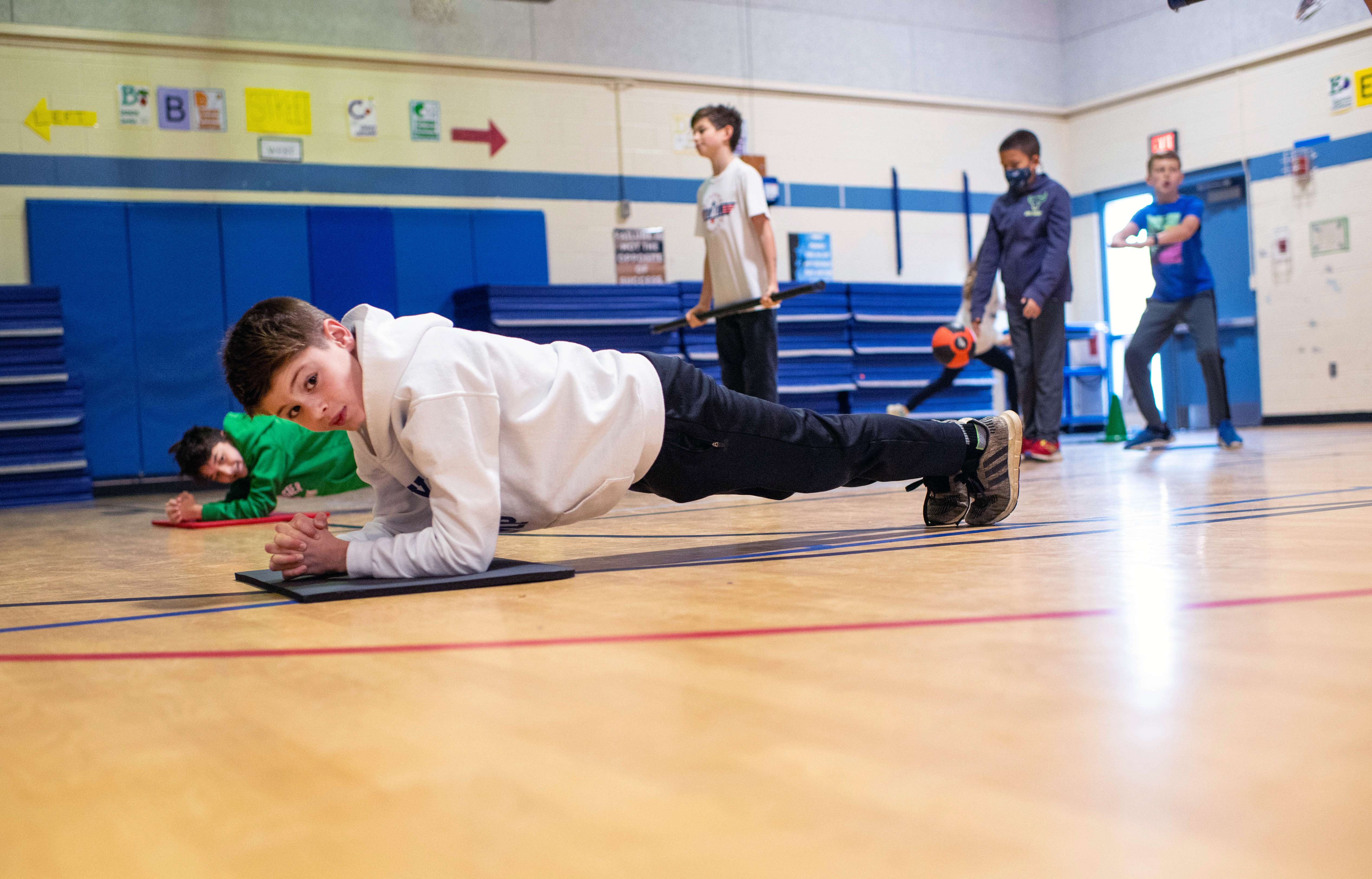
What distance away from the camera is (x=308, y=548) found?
1915 millimetres

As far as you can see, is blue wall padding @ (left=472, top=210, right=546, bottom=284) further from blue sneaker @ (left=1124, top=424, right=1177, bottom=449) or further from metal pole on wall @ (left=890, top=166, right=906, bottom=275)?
blue sneaker @ (left=1124, top=424, right=1177, bottom=449)

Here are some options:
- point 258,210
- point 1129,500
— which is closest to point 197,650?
point 1129,500

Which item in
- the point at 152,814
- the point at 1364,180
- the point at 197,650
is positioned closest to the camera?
the point at 152,814

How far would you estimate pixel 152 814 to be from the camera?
788 millimetres

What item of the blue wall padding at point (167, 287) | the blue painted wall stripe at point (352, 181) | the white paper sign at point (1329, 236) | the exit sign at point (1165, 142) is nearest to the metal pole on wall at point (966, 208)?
the blue painted wall stripe at point (352, 181)

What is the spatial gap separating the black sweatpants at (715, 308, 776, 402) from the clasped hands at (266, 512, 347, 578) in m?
2.79

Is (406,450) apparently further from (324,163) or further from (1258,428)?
(1258,428)

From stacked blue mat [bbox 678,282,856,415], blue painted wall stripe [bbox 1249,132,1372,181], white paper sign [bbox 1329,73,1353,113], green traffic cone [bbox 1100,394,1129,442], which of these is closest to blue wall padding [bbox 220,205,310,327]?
stacked blue mat [bbox 678,282,856,415]

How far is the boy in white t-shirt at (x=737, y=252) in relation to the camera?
15.3 feet

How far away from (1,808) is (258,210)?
7.17 meters

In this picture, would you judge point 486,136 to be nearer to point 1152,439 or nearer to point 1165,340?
point 1165,340

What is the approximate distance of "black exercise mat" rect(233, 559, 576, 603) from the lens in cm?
180

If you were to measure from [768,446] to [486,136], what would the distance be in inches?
260

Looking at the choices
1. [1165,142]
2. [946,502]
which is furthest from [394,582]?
[1165,142]
